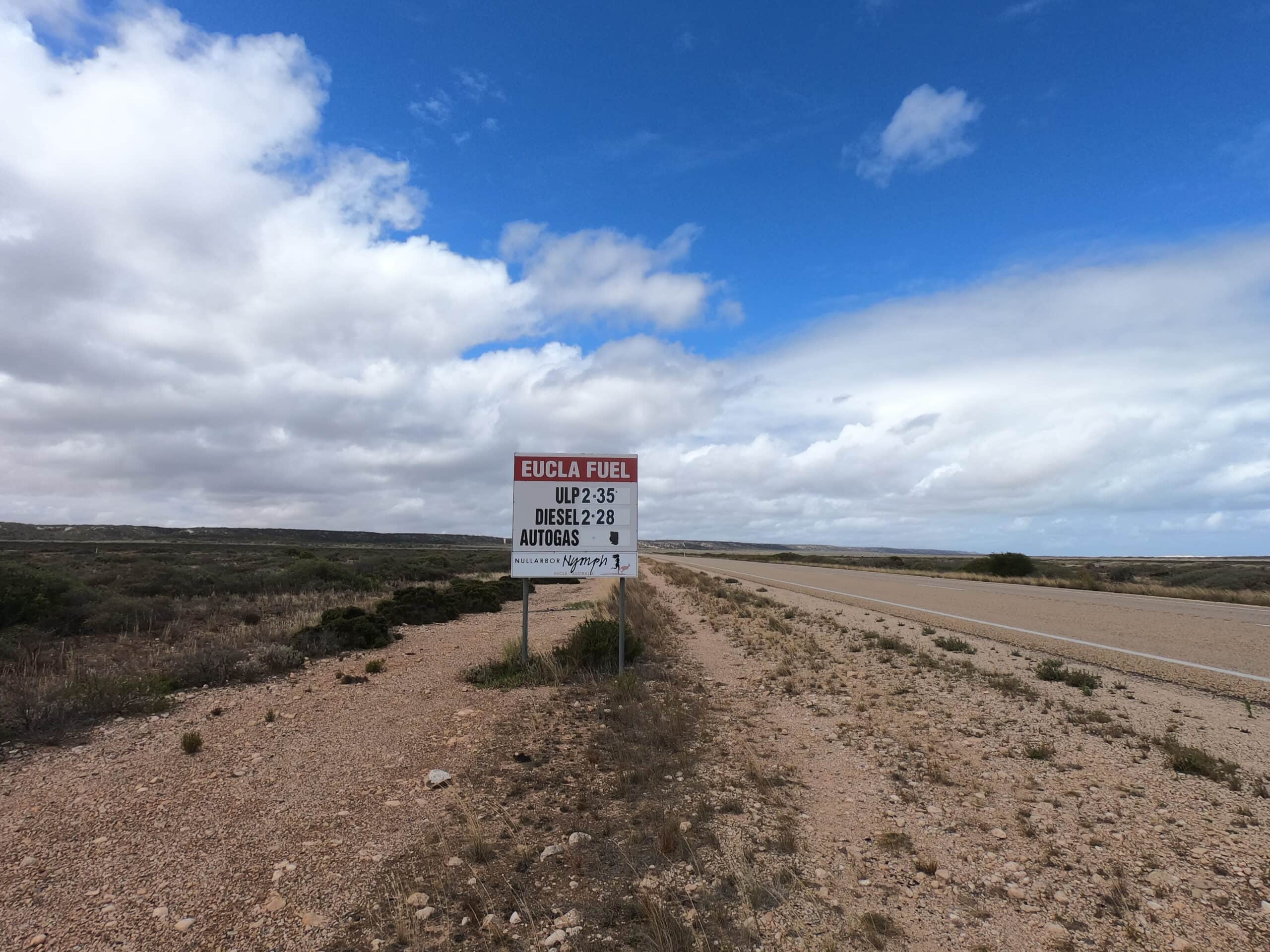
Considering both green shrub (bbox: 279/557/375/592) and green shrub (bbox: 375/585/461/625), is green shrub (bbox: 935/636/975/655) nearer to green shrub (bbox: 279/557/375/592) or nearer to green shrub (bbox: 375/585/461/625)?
green shrub (bbox: 375/585/461/625)

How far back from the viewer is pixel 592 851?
479 cm

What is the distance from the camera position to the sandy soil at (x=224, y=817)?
3.94 meters

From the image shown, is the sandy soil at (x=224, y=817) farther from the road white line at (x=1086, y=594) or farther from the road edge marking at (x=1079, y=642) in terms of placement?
the road white line at (x=1086, y=594)

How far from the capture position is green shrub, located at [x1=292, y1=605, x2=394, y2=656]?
13.0 metres

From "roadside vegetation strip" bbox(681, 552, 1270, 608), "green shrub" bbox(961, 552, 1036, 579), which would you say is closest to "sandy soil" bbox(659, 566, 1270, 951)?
"roadside vegetation strip" bbox(681, 552, 1270, 608)

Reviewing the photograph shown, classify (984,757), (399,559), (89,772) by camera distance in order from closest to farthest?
(89,772)
(984,757)
(399,559)

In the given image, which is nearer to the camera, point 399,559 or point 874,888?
point 874,888

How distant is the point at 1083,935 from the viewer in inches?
143

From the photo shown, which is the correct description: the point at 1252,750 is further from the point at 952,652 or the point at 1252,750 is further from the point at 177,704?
the point at 177,704

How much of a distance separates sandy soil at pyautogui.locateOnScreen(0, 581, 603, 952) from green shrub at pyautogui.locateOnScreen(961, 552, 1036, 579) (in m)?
42.8

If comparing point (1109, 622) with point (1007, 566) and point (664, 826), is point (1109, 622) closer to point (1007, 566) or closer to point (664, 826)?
point (664, 826)

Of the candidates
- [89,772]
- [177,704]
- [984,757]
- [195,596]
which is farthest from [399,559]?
[984,757]

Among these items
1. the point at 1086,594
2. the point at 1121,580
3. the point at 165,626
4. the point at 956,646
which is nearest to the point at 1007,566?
the point at 1121,580

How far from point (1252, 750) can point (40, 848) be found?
10545mm
